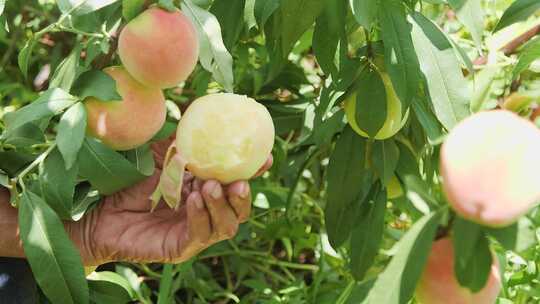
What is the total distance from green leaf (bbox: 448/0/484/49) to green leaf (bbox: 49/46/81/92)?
45cm

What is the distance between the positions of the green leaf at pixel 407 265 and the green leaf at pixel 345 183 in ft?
1.47

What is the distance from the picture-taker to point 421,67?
95cm

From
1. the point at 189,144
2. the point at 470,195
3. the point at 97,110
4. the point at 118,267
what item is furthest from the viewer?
the point at 118,267

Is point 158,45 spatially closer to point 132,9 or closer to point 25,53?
point 132,9

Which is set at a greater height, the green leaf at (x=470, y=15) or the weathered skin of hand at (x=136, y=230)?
the green leaf at (x=470, y=15)

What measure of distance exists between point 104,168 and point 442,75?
0.40 metres

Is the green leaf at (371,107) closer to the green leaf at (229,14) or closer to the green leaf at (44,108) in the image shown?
the green leaf at (229,14)

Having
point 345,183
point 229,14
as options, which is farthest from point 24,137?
point 345,183

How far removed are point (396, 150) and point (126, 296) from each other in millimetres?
469

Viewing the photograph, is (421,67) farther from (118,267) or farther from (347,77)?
(118,267)

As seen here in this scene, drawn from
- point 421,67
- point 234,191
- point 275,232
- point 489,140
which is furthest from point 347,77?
point 275,232

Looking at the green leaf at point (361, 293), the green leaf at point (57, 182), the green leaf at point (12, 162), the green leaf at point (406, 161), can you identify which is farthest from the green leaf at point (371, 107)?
the green leaf at point (12, 162)

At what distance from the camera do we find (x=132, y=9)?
96 cm

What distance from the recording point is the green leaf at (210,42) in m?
0.97
